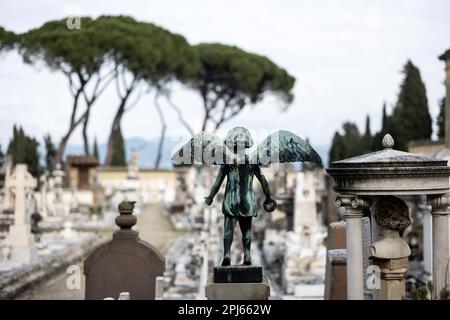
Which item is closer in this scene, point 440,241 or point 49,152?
point 440,241

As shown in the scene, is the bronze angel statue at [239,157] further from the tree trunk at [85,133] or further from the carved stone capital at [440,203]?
the tree trunk at [85,133]

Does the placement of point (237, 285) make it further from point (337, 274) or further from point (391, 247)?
point (337, 274)

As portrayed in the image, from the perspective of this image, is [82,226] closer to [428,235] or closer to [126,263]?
[428,235]

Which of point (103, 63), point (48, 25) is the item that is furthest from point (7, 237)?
point (103, 63)

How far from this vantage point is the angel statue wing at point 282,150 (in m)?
5.57

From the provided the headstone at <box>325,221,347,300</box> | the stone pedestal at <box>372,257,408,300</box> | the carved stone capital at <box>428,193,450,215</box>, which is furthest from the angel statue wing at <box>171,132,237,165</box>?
the headstone at <box>325,221,347,300</box>

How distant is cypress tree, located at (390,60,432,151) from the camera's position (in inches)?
1104

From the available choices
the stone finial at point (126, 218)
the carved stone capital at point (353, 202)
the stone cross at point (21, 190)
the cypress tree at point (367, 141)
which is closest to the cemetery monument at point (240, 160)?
the carved stone capital at point (353, 202)

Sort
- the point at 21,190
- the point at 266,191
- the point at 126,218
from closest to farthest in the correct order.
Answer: the point at 266,191 → the point at 126,218 → the point at 21,190

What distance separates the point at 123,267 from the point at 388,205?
126 inches

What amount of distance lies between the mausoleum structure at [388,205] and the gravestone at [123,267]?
2.62 metres

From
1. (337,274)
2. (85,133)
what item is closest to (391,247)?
(337,274)

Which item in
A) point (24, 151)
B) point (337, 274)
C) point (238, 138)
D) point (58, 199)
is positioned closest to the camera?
point (238, 138)

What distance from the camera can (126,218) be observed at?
7.60 metres
